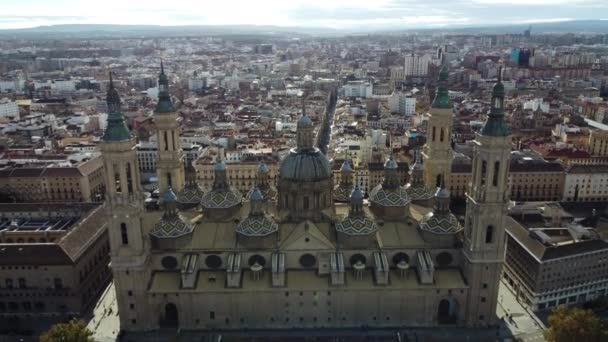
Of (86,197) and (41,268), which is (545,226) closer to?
(41,268)

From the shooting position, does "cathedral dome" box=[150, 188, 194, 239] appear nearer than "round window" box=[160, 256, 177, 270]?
Yes

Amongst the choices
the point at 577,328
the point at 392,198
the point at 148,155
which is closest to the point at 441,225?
the point at 392,198

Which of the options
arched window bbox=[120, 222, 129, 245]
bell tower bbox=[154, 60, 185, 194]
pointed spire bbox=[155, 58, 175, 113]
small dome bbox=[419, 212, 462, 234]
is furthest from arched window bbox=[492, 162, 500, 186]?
pointed spire bbox=[155, 58, 175, 113]

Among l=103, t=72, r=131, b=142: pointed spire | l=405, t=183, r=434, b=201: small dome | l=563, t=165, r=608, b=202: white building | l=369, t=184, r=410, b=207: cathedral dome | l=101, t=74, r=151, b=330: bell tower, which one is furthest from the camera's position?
l=563, t=165, r=608, b=202: white building

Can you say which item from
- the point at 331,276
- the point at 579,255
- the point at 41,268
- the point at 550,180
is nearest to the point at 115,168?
the point at 41,268

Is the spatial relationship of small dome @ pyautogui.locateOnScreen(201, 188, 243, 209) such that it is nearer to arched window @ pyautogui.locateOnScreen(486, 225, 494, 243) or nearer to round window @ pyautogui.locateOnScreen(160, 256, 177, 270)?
round window @ pyautogui.locateOnScreen(160, 256, 177, 270)

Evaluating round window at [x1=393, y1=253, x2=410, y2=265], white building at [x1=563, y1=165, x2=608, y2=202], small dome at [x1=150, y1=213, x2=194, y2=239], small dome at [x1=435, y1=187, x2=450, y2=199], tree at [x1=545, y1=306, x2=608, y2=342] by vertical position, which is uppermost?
small dome at [x1=435, y1=187, x2=450, y2=199]

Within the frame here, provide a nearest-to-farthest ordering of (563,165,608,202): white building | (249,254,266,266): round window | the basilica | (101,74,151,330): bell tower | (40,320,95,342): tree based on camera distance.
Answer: (40,320,95,342): tree → (101,74,151,330): bell tower → the basilica → (249,254,266,266): round window → (563,165,608,202): white building
